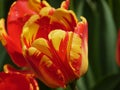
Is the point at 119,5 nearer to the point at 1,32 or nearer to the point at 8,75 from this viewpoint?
the point at 1,32

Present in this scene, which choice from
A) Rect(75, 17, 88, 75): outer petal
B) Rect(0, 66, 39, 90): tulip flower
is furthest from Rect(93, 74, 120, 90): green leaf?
Rect(0, 66, 39, 90): tulip flower

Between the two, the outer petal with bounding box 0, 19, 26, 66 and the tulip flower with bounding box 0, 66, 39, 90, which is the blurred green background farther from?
the tulip flower with bounding box 0, 66, 39, 90

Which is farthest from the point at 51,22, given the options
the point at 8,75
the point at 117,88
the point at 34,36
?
the point at 117,88

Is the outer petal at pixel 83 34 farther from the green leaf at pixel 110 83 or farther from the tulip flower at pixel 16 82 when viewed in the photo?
the green leaf at pixel 110 83

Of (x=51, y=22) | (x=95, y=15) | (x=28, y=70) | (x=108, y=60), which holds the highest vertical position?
(x=51, y=22)

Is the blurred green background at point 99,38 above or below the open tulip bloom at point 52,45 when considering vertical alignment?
below

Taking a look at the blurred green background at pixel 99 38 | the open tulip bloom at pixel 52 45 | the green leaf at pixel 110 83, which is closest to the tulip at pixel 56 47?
the open tulip bloom at pixel 52 45

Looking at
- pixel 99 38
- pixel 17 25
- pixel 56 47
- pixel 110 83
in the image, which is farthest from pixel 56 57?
pixel 99 38

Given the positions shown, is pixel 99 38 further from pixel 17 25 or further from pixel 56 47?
pixel 56 47
